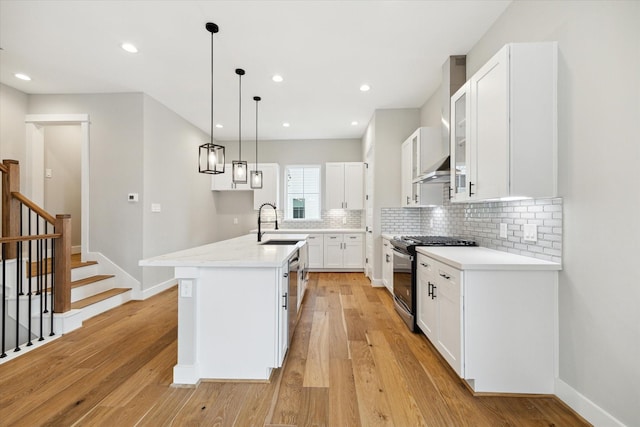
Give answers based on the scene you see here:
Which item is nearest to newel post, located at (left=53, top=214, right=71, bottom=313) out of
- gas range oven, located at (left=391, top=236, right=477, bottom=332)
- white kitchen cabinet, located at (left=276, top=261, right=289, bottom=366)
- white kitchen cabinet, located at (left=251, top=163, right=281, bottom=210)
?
white kitchen cabinet, located at (left=276, top=261, right=289, bottom=366)

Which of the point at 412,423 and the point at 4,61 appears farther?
the point at 4,61

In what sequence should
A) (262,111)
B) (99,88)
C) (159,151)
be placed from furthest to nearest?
(262,111), (159,151), (99,88)

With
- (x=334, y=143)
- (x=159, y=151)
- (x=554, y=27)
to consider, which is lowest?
(x=159, y=151)

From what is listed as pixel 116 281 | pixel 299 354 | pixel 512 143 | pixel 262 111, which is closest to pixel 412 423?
pixel 299 354

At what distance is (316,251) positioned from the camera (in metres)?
5.64

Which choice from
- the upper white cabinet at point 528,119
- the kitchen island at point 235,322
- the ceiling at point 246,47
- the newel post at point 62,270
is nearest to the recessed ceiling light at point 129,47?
the ceiling at point 246,47

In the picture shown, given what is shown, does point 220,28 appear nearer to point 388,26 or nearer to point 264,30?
point 264,30

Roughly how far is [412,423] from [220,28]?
3.43m

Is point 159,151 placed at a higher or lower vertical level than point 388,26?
lower

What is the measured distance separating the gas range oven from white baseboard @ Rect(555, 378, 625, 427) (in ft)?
3.90

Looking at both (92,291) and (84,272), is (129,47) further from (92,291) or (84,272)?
(92,291)

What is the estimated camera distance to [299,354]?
7.69ft

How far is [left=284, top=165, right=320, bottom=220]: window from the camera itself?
20.7 feet

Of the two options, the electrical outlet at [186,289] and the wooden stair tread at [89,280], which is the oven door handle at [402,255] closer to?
the electrical outlet at [186,289]
